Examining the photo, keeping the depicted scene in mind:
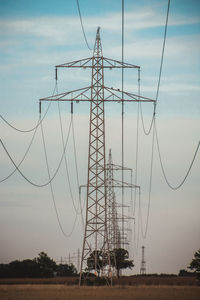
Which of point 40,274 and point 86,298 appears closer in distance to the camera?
point 86,298

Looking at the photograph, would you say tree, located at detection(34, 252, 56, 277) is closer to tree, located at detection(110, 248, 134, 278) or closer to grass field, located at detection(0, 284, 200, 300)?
tree, located at detection(110, 248, 134, 278)

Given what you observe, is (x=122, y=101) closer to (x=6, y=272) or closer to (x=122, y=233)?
(x=122, y=233)

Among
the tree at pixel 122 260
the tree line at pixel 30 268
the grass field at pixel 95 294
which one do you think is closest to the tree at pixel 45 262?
the tree line at pixel 30 268

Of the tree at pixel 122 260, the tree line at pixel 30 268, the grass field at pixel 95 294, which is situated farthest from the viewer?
the tree line at pixel 30 268

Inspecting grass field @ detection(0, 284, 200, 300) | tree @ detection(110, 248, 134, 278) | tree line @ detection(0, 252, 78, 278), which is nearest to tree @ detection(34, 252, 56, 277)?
tree line @ detection(0, 252, 78, 278)

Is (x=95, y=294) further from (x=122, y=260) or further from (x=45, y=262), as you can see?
(x=45, y=262)

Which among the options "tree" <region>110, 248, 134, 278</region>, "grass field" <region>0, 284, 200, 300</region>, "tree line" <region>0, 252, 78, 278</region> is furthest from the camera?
"tree line" <region>0, 252, 78, 278</region>

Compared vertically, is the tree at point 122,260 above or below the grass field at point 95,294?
above

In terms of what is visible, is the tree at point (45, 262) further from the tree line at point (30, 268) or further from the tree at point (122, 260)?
the tree at point (122, 260)

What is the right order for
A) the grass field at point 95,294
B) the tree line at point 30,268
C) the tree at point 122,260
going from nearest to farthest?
the grass field at point 95,294
the tree at point 122,260
the tree line at point 30,268

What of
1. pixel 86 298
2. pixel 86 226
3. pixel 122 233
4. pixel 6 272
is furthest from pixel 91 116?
pixel 6 272

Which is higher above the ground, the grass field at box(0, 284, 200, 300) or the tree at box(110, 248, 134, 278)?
the tree at box(110, 248, 134, 278)
